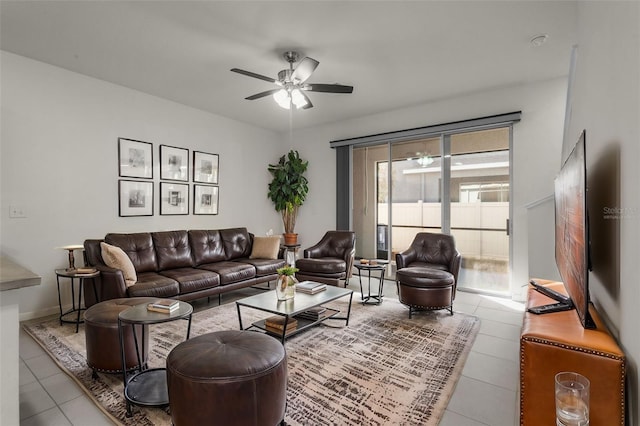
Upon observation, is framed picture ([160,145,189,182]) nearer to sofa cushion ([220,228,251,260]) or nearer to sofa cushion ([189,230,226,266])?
sofa cushion ([189,230,226,266])

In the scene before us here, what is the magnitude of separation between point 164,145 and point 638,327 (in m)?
5.19

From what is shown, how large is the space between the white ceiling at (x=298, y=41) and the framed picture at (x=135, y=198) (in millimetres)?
1298

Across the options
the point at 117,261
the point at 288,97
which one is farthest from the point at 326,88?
the point at 117,261

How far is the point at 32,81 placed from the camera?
360 cm

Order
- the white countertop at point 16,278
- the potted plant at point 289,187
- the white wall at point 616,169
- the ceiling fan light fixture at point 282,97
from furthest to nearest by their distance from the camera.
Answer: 1. the potted plant at point 289,187
2. the ceiling fan light fixture at point 282,97
3. the white countertop at point 16,278
4. the white wall at point 616,169

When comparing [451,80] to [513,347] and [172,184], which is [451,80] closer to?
[513,347]

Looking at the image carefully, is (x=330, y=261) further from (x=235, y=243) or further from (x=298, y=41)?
(x=298, y=41)

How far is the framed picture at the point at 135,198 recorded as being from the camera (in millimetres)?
4336

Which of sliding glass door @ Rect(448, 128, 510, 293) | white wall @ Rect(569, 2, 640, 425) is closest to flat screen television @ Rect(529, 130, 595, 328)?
white wall @ Rect(569, 2, 640, 425)

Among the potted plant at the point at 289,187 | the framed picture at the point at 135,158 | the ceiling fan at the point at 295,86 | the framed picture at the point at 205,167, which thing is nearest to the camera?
the ceiling fan at the point at 295,86

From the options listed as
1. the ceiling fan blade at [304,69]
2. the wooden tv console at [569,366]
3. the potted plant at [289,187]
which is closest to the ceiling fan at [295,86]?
the ceiling fan blade at [304,69]

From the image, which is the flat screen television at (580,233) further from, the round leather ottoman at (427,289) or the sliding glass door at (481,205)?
the sliding glass door at (481,205)

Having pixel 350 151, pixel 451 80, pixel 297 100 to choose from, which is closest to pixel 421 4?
pixel 297 100

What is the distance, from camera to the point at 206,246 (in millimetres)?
4637
